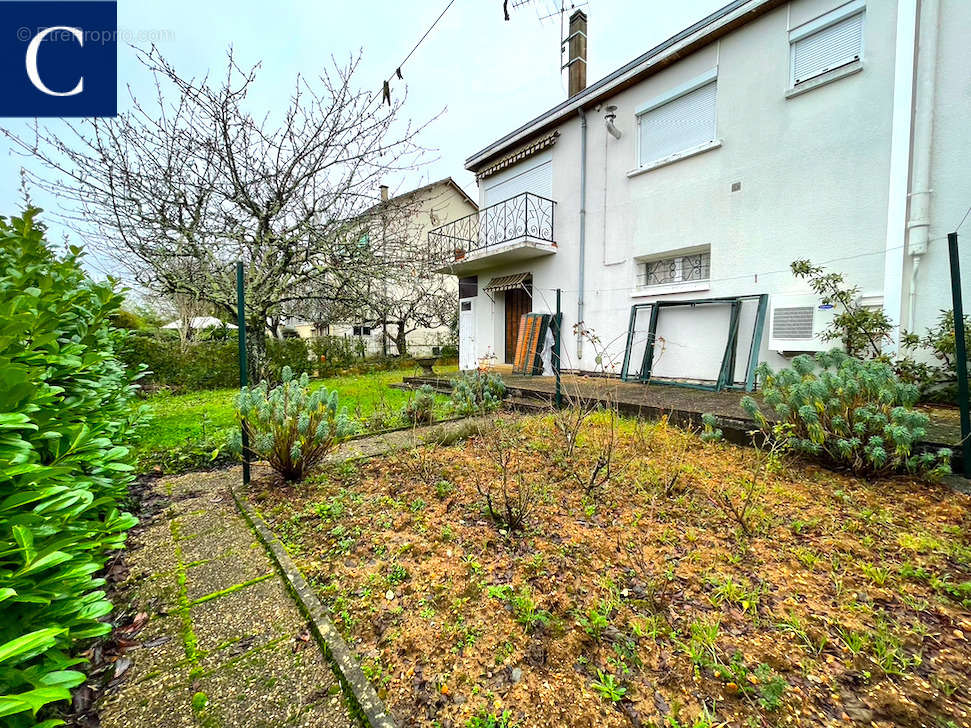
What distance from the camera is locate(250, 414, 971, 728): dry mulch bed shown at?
1424 mm

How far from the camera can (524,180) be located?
10273mm

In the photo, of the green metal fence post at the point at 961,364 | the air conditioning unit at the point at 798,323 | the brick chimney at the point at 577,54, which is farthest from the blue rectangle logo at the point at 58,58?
the air conditioning unit at the point at 798,323

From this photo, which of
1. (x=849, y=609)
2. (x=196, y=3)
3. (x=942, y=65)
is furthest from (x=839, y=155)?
(x=196, y=3)

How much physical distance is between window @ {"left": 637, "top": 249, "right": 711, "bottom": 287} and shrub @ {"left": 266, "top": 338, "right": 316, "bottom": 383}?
10.2 metres

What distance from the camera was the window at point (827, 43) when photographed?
17.1ft

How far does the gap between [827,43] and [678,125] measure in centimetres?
206

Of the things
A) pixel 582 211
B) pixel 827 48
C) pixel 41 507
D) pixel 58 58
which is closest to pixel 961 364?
pixel 41 507

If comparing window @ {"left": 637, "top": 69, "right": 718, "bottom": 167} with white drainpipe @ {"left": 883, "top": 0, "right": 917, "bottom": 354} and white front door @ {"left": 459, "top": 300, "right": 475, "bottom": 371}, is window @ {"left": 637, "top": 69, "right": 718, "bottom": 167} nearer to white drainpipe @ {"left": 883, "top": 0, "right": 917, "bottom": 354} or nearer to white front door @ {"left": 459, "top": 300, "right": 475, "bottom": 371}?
white drainpipe @ {"left": 883, "top": 0, "right": 917, "bottom": 354}

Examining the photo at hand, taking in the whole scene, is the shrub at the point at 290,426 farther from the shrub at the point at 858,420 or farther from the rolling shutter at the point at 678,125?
the rolling shutter at the point at 678,125

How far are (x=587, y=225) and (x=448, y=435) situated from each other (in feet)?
20.5

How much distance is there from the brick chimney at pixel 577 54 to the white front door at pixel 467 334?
608cm

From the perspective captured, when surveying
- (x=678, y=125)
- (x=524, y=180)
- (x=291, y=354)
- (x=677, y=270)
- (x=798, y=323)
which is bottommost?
(x=291, y=354)

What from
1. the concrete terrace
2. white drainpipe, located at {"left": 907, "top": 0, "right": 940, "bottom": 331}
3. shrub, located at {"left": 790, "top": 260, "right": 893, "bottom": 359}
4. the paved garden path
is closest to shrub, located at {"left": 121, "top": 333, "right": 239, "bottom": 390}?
the concrete terrace

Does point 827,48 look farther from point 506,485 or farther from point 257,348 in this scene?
point 257,348
